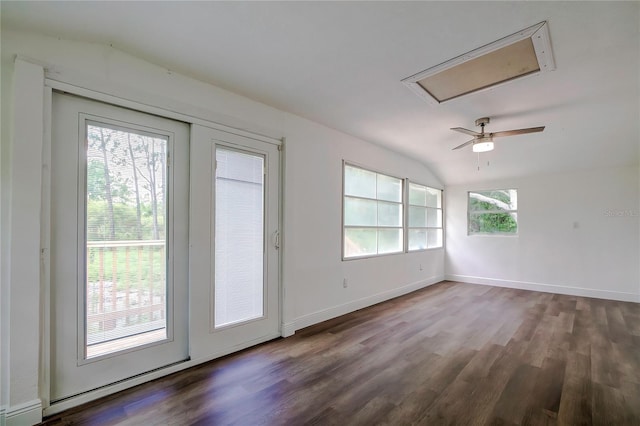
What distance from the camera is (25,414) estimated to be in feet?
5.81

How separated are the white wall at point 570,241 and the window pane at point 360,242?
3036 mm

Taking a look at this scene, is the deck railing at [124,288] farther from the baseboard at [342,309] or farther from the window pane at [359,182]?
the window pane at [359,182]

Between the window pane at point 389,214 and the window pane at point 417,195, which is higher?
the window pane at point 417,195

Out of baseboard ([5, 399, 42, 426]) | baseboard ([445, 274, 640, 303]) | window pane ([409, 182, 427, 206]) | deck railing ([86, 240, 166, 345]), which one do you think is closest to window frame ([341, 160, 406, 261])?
window pane ([409, 182, 427, 206])

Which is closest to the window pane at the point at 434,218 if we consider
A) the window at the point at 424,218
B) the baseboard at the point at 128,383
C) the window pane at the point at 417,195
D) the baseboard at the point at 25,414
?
the window at the point at 424,218

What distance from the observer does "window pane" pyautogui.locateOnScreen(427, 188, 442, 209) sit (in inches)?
252

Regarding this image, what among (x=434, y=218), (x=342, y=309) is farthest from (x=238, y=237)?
(x=434, y=218)

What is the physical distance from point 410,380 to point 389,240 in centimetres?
289

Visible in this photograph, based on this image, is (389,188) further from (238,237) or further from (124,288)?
(124,288)

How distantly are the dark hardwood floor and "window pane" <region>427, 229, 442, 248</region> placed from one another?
268cm

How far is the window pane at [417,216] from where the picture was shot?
5691 mm

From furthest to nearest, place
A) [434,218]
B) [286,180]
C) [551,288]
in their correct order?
1. [434,218]
2. [551,288]
3. [286,180]

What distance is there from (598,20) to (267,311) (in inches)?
139

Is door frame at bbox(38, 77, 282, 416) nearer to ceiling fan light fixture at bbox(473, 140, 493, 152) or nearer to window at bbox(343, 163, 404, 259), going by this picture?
window at bbox(343, 163, 404, 259)
